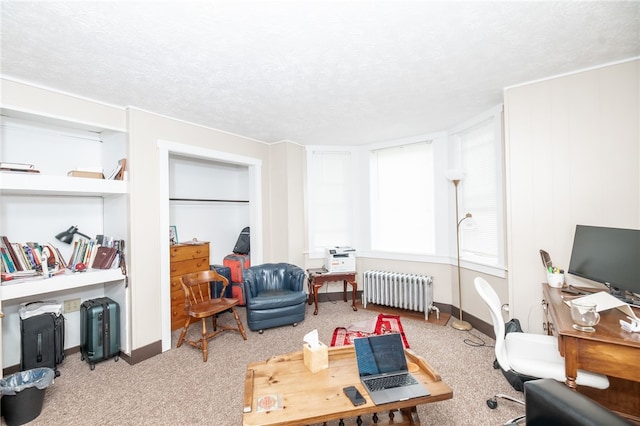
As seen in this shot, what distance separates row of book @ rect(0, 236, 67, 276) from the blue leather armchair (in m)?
1.90

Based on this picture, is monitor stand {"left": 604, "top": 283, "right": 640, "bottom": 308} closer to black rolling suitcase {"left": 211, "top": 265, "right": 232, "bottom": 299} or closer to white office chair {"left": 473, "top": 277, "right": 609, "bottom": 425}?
white office chair {"left": 473, "top": 277, "right": 609, "bottom": 425}

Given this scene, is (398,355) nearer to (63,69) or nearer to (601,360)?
(601,360)

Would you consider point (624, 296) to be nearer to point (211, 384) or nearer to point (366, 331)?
point (366, 331)

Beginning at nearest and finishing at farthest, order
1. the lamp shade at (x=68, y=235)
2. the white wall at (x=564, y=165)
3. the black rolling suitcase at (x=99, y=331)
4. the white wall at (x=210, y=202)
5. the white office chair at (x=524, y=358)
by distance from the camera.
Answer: the white office chair at (x=524, y=358), the white wall at (x=564, y=165), the black rolling suitcase at (x=99, y=331), the lamp shade at (x=68, y=235), the white wall at (x=210, y=202)

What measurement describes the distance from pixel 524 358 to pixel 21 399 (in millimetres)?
3474

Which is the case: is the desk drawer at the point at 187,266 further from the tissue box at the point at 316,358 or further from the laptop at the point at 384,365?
the laptop at the point at 384,365

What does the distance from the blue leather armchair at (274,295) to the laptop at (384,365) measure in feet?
6.49

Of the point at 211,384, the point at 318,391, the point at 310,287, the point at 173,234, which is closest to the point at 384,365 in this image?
the point at 318,391

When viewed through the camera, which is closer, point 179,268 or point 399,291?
point 179,268

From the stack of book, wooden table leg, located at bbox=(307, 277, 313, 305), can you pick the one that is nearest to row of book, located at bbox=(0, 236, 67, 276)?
the stack of book

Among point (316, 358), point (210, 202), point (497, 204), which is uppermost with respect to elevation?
point (210, 202)

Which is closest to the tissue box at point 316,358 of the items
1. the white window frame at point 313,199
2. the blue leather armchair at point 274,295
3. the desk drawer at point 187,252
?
the blue leather armchair at point 274,295

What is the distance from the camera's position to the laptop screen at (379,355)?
1.68m

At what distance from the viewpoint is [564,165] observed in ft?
7.88
